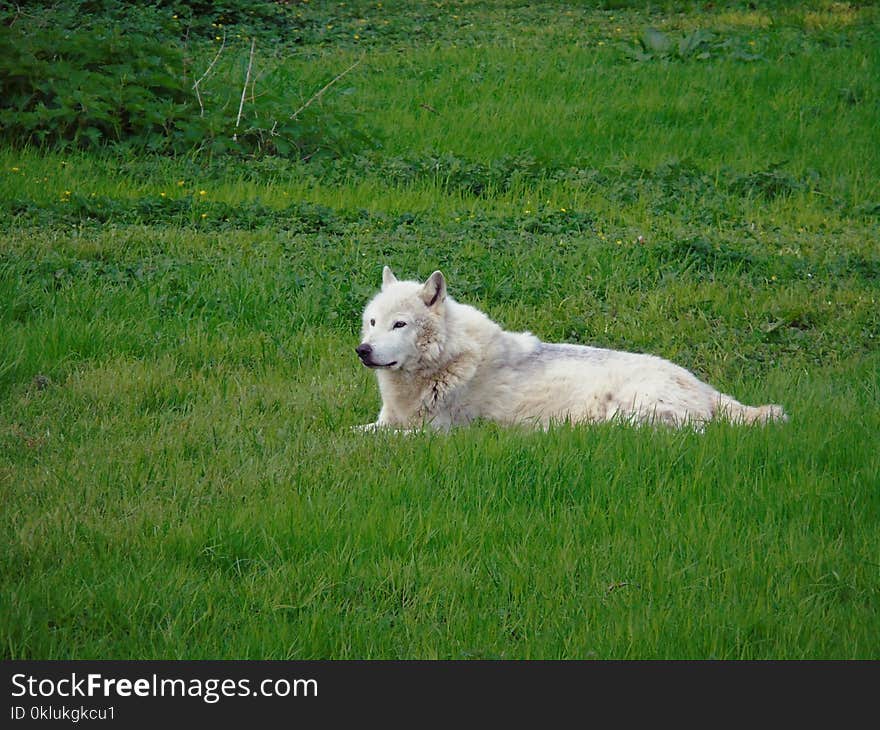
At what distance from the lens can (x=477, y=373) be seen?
307 inches

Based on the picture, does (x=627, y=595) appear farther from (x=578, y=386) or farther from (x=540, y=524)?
(x=578, y=386)

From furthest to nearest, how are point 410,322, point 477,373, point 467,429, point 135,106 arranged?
point 135,106, point 477,373, point 410,322, point 467,429

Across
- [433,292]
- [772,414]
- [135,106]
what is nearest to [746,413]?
[772,414]

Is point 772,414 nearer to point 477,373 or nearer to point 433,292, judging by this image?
point 477,373

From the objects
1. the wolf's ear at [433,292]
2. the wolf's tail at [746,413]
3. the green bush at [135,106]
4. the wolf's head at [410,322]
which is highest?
the green bush at [135,106]

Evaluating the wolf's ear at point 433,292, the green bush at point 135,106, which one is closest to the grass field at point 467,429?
the green bush at point 135,106

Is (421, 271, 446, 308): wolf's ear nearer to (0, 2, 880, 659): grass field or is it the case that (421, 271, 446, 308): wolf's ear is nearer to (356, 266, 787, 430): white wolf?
(356, 266, 787, 430): white wolf

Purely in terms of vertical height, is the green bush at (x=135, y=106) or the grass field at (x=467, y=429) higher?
the green bush at (x=135, y=106)

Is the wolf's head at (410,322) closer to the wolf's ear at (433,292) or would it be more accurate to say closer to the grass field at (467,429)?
the wolf's ear at (433,292)

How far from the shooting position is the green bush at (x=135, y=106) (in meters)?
13.9

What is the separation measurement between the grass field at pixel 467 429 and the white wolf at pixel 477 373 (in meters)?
0.54

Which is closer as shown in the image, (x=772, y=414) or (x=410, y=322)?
(x=772, y=414)

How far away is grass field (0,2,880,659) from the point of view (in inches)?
188

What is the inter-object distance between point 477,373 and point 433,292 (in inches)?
26.2
